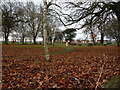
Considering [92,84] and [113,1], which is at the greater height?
[113,1]

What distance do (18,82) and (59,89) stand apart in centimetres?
161

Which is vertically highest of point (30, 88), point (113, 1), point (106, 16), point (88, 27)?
point (113, 1)

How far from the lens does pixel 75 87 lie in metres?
3.29

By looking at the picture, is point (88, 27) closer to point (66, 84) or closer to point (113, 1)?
point (113, 1)

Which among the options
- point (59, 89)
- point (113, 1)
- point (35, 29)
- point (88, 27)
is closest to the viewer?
point (59, 89)

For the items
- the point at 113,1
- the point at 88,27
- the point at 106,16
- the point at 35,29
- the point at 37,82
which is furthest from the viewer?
the point at 35,29

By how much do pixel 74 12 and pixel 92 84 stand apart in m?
9.25

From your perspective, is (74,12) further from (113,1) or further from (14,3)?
(14,3)

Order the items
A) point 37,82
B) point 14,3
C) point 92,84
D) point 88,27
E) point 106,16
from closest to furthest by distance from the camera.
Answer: point 92,84
point 37,82
point 106,16
point 88,27
point 14,3

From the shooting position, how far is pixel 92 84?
136 inches

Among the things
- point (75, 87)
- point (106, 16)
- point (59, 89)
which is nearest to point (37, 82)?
point (59, 89)

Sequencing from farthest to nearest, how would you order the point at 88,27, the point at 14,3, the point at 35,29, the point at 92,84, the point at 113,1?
the point at 35,29 < the point at 14,3 < the point at 88,27 < the point at 113,1 < the point at 92,84

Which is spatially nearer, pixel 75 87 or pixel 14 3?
pixel 75 87

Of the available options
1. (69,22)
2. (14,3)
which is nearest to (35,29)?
(14,3)
